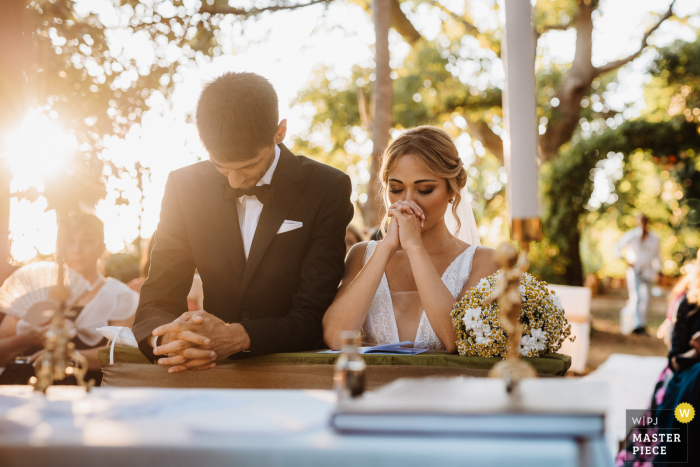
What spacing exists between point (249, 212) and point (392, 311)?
0.87 meters

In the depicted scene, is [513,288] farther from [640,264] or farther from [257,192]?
[640,264]

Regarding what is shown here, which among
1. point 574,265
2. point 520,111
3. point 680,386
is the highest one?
point 520,111

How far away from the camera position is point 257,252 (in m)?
2.34

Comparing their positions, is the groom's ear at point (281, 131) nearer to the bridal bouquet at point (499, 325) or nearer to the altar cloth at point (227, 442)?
the bridal bouquet at point (499, 325)

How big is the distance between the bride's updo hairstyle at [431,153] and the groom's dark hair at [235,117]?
69cm

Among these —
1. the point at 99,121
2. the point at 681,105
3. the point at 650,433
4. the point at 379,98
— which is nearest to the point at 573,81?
the point at 681,105

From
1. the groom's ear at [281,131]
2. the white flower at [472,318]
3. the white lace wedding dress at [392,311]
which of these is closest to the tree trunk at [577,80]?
the white lace wedding dress at [392,311]

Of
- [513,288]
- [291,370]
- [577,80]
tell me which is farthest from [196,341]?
[577,80]

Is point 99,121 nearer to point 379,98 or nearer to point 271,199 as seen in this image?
point 271,199

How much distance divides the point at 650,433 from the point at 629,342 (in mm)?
8075

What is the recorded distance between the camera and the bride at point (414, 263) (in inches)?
94.3

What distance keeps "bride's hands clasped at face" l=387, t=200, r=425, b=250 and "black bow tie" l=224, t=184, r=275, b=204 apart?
557 millimetres

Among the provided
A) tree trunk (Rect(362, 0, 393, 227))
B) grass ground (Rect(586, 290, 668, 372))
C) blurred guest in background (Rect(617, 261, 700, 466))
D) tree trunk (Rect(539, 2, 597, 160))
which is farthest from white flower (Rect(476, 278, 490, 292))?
tree trunk (Rect(539, 2, 597, 160))

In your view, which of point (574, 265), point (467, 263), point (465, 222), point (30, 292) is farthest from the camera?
point (574, 265)
